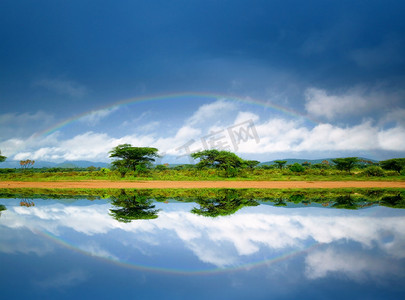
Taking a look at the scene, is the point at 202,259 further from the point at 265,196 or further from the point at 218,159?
the point at 218,159

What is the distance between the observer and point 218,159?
39.8 metres

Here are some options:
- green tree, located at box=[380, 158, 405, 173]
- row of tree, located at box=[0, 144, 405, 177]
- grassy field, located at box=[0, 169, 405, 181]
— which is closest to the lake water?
grassy field, located at box=[0, 169, 405, 181]

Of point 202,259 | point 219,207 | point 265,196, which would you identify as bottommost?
point 265,196

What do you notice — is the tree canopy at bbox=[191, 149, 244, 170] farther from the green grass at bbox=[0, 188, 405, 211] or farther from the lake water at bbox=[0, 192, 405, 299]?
the lake water at bbox=[0, 192, 405, 299]

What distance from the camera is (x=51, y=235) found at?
5.84m

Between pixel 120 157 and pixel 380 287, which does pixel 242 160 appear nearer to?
pixel 120 157

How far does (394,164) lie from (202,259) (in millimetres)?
55083

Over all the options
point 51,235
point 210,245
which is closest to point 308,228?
point 210,245

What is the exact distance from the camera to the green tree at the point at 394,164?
44969mm

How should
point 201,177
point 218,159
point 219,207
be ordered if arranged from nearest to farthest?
1. point 219,207
2. point 201,177
3. point 218,159

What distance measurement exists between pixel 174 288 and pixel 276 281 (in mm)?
1419

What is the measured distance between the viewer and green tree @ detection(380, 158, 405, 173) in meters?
45.0

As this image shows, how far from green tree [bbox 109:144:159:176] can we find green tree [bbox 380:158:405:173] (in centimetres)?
4402

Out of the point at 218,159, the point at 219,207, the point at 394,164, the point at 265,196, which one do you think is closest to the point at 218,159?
the point at 218,159
